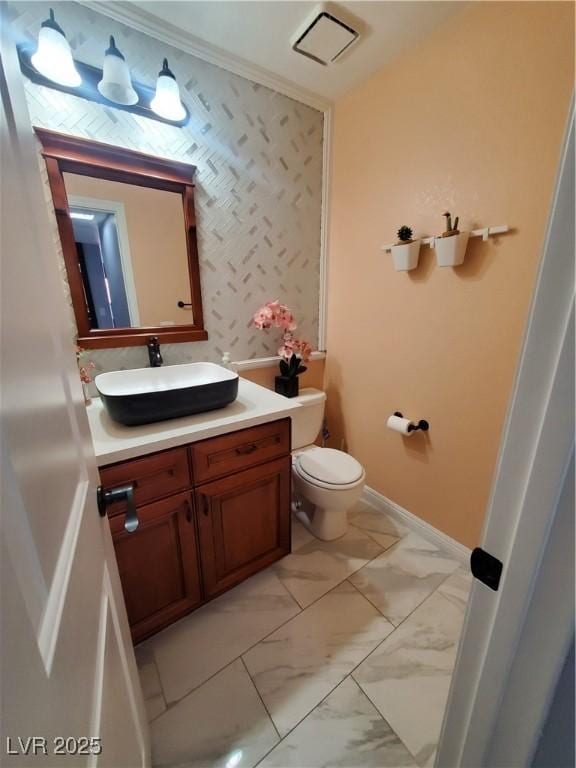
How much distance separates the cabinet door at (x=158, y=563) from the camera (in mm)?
1099

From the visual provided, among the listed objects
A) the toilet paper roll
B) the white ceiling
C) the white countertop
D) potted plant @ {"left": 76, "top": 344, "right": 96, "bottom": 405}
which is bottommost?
the toilet paper roll

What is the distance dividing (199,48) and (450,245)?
4.77 feet

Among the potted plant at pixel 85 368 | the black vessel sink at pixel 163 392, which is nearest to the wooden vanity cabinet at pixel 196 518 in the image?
the black vessel sink at pixel 163 392

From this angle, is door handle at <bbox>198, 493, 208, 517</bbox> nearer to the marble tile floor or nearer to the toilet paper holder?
the marble tile floor

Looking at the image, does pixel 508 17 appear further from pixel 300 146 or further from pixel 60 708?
pixel 60 708

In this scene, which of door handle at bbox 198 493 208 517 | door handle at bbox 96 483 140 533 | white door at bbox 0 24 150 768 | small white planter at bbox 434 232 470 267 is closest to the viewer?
white door at bbox 0 24 150 768

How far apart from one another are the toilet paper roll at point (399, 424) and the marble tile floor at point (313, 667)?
2.24ft

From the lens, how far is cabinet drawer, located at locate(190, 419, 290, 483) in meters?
1.19

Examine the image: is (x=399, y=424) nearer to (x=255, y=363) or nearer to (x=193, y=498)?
(x=255, y=363)

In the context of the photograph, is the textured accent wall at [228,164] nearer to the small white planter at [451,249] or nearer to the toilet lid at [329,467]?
the toilet lid at [329,467]

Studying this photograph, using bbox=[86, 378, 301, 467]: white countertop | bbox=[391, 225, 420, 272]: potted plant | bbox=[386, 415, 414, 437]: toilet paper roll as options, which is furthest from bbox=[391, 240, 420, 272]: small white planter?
bbox=[86, 378, 301, 467]: white countertop

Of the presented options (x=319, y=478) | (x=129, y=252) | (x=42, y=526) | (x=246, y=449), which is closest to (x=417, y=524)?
(x=319, y=478)

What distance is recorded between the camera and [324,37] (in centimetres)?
138

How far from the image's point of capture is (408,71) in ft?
4.86
